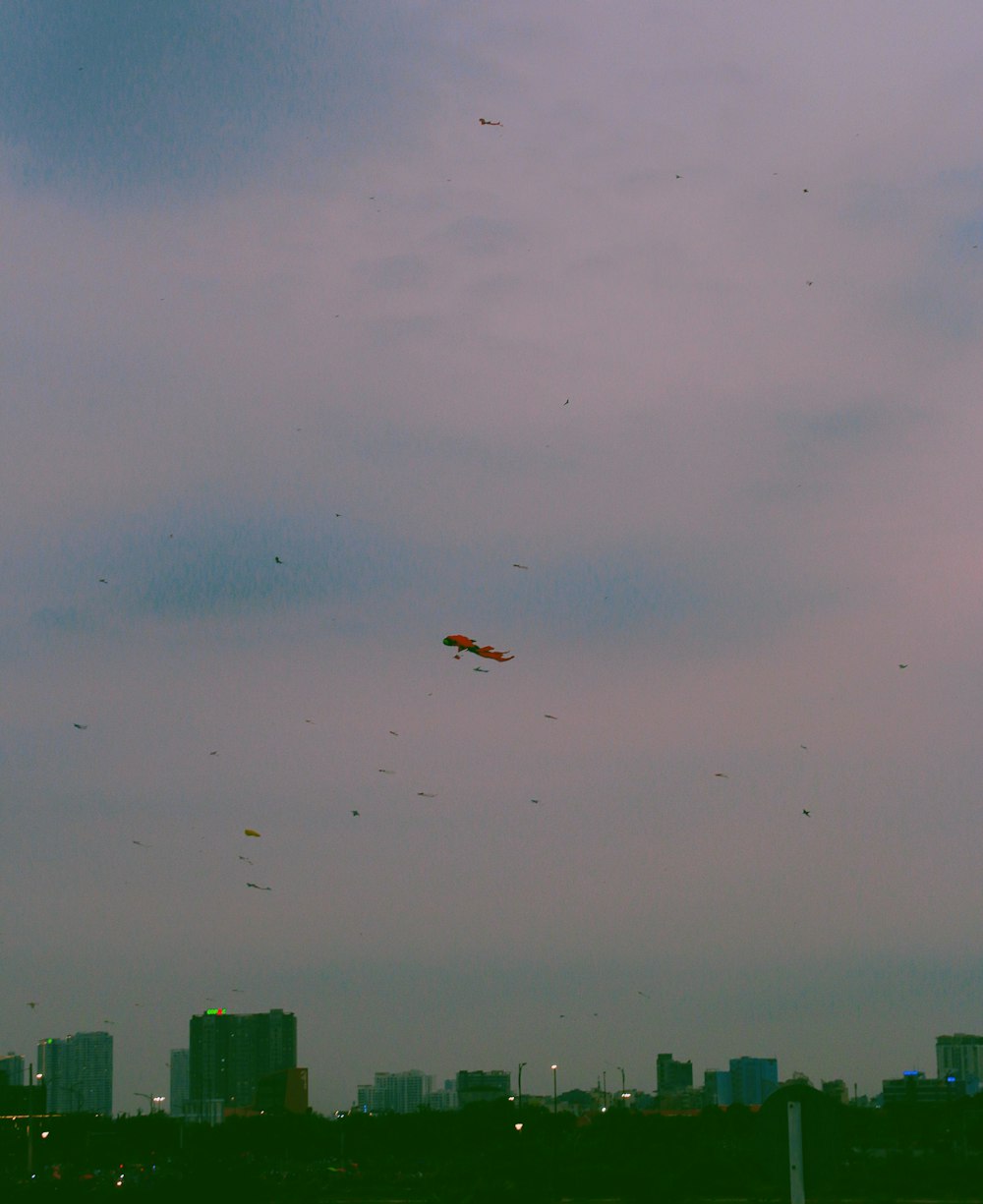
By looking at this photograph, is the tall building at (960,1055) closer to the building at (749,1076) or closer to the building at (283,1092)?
the building at (749,1076)

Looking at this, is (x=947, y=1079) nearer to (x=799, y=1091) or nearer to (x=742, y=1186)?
(x=742, y=1186)

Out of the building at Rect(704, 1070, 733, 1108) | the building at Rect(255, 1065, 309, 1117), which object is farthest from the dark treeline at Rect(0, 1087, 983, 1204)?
the building at Rect(704, 1070, 733, 1108)

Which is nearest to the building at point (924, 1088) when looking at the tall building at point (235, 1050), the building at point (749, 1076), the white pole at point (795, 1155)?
the building at point (749, 1076)

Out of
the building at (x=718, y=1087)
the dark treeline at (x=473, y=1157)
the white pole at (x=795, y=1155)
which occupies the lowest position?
the building at (x=718, y=1087)

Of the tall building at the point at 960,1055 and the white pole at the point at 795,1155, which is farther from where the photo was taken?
the tall building at the point at 960,1055

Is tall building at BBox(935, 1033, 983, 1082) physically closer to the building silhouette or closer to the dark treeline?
the building silhouette

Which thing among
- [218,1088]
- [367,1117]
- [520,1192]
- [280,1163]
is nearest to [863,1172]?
[520,1192]

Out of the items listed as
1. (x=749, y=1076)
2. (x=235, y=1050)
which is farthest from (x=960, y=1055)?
(x=235, y=1050)
